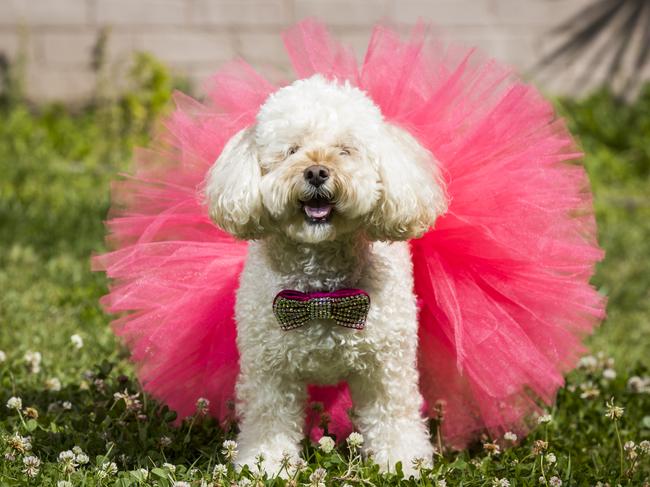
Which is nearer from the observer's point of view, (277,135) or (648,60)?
(277,135)

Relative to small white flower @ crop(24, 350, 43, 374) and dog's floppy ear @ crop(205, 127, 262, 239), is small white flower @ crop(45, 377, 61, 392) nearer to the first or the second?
small white flower @ crop(24, 350, 43, 374)

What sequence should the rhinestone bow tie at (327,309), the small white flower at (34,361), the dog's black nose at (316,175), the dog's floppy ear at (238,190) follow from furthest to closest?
the small white flower at (34,361), the rhinestone bow tie at (327,309), the dog's floppy ear at (238,190), the dog's black nose at (316,175)

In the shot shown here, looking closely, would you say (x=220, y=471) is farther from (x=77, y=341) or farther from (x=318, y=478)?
(x=77, y=341)

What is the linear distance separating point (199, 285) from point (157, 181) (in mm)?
503

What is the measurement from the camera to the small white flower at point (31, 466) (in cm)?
295

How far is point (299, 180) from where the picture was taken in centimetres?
279

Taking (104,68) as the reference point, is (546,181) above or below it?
below

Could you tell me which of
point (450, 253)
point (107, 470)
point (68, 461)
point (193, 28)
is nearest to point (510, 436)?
point (450, 253)

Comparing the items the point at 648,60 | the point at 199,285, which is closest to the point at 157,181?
the point at 199,285

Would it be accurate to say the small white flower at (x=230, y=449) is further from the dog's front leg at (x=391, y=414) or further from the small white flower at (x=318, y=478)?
the dog's front leg at (x=391, y=414)

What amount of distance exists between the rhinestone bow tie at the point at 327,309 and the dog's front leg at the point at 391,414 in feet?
0.72

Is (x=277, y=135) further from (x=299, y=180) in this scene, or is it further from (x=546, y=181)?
(x=546, y=181)

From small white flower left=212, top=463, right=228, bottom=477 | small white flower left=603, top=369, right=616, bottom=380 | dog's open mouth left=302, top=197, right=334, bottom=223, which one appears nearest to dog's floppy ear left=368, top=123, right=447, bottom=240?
dog's open mouth left=302, top=197, right=334, bottom=223

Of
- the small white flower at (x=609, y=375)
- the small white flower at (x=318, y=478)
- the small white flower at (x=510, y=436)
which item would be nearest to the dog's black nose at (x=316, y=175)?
the small white flower at (x=318, y=478)
